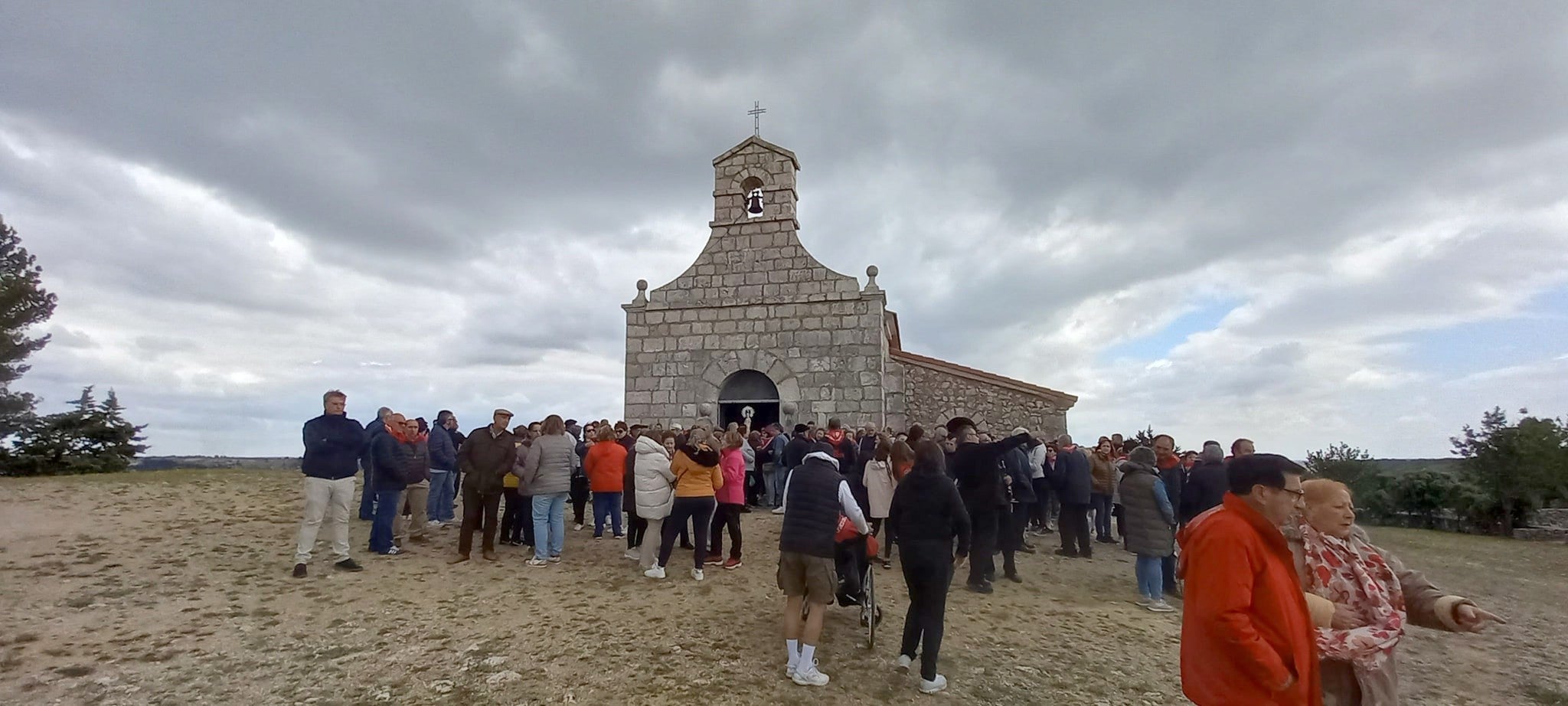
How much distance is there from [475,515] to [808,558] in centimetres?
469

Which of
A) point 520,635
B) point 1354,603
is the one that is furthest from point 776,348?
point 1354,603

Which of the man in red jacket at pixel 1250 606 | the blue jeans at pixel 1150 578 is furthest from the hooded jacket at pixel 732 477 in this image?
the man in red jacket at pixel 1250 606

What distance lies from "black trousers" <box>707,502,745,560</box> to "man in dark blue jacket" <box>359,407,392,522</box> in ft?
12.2

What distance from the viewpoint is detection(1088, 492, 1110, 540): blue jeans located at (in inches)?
415

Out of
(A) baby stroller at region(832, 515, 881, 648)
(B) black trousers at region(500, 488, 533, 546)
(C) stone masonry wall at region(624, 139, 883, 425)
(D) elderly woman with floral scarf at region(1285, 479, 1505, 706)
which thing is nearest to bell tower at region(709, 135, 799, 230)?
(C) stone masonry wall at region(624, 139, 883, 425)

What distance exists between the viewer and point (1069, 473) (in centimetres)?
910

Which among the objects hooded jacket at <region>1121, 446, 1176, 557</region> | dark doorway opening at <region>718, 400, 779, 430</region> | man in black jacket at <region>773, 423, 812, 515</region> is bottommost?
hooded jacket at <region>1121, 446, 1176, 557</region>

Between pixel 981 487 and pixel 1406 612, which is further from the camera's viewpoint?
pixel 981 487

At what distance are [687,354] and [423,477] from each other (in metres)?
7.10

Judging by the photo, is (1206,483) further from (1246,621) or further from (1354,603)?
(1246,621)

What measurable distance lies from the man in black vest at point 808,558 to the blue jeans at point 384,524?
5.20 metres

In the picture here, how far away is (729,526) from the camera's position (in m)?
7.57

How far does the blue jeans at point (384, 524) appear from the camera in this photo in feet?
25.6

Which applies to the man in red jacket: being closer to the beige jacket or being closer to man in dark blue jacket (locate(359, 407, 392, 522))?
the beige jacket
